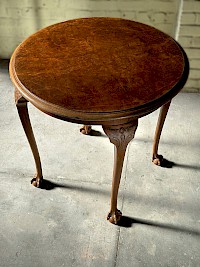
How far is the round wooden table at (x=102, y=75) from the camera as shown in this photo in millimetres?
1133

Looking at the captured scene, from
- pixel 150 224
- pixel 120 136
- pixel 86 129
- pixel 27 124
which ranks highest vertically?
pixel 120 136

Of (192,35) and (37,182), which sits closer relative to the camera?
(37,182)

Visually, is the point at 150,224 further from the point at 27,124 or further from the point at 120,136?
the point at 27,124

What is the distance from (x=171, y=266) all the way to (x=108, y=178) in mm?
520

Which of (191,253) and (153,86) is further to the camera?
(191,253)

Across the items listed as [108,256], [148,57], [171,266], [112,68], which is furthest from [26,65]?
[171,266]

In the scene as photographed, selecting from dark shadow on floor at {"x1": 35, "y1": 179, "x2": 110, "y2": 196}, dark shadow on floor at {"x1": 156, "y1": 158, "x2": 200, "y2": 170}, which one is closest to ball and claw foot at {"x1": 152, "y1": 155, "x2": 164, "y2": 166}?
dark shadow on floor at {"x1": 156, "y1": 158, "x2": 200, "y2": 170}

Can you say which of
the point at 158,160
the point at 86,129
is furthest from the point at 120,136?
the point at 86,129

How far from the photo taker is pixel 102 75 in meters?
1.24

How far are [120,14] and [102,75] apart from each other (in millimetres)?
1113

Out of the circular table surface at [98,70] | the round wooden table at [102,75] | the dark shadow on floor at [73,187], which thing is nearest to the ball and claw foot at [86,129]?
the dark shadow on floor at [73,187]

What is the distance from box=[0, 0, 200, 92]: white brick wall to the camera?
2088 mm

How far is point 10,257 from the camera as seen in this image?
142 centimetres

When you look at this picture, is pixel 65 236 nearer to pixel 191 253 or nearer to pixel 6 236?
pixel 6 236
